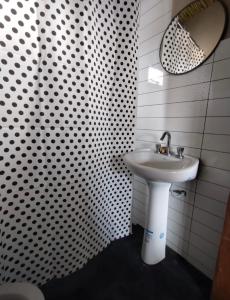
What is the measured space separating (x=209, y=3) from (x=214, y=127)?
75 cm

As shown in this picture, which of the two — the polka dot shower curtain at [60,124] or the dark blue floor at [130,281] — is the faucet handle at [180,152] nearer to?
the polka dot shower curtain at [60,124]

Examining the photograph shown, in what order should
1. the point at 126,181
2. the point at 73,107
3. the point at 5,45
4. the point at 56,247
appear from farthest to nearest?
1. the point at 126,181
2. the point at 56,247
3. the point at 73,107
4. the point at 5,45

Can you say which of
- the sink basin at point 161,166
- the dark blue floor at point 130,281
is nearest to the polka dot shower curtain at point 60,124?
the dark blue floor at point 130,281

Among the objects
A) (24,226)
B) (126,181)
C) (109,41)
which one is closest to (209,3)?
(109,41)

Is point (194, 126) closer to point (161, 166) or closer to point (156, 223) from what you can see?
point (161, 166)

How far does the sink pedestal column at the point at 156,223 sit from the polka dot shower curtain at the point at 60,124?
34 centimetres

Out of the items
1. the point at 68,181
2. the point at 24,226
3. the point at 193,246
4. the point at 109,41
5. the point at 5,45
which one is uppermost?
the point at 109,41

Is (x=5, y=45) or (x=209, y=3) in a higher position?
(x=209, y=3)

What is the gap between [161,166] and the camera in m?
1.28

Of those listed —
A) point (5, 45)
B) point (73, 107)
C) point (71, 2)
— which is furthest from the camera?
point (73, 107)

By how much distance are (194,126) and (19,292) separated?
4.17 ft

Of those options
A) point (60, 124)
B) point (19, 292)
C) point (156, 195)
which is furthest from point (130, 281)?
point (60, 124)

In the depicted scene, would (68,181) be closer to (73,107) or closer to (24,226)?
(24,226)

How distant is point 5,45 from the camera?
76 centimetres
